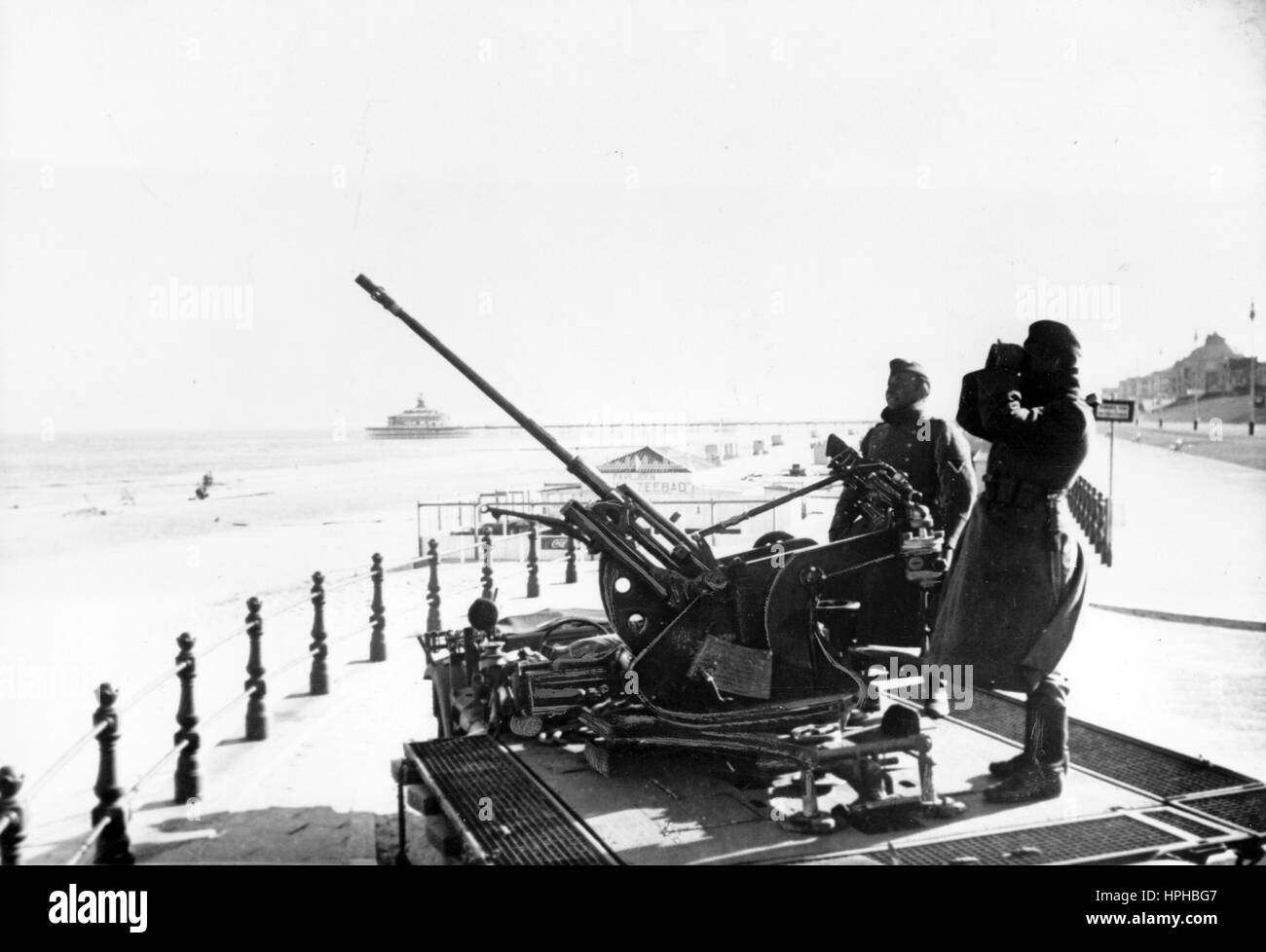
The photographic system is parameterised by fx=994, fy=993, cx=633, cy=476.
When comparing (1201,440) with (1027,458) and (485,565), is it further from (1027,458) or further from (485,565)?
(1027,458)

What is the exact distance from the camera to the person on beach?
4.79 m

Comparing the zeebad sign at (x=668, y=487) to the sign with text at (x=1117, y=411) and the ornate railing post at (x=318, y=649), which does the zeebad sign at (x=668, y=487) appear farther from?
the sign with text at (x=1117, y=411)

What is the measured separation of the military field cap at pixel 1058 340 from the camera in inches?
194

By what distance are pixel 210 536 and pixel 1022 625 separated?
26144mm

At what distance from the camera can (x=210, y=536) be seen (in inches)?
1072

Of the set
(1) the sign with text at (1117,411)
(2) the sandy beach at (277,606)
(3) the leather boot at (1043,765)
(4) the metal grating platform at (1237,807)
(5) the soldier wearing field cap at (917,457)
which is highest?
(1) the sign with text at (1117,411)

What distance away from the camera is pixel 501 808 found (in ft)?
15.6

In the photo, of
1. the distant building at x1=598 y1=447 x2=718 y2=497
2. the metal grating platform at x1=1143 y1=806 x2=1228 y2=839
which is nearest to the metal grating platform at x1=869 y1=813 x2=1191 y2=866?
the metal grating platform at x1=1143 y1=806 x2=1228 y2=839

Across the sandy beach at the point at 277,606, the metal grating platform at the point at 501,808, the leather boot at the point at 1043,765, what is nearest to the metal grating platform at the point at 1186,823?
the leather boot at the point at 1043,765

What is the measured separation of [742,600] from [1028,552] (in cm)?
150

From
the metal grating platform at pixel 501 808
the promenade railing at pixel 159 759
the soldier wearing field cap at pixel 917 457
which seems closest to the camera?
the promenade railing at pixel 159 759

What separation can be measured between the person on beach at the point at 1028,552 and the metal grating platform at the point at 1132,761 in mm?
456
